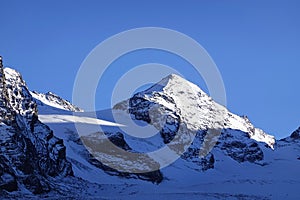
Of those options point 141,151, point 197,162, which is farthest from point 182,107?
point 141,151

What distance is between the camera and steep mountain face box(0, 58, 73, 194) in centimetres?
4841

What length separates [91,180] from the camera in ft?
216

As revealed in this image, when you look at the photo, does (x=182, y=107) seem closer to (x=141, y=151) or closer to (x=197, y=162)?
(x=197, y=162)

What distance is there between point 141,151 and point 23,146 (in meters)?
37.8

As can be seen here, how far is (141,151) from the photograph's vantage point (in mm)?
90125

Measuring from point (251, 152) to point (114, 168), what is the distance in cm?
6580

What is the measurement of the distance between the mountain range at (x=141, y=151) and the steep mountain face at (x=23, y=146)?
0.38 feet

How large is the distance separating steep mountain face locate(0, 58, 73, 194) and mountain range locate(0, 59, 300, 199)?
12 centimetres

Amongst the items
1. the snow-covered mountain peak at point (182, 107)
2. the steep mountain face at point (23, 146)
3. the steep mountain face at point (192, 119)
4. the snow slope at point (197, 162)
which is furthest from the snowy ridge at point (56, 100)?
the steep mountain face at point (23, 146)

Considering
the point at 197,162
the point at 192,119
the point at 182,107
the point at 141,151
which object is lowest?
the point at 141,151

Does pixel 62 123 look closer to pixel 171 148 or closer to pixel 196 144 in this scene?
pixel 171 148

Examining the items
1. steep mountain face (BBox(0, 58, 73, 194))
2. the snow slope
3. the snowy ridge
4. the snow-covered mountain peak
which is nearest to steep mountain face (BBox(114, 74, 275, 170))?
the snow-covered mountain peak

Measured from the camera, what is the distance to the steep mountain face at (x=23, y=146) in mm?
48406

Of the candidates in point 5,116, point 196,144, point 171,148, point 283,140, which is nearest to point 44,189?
point 5,116
